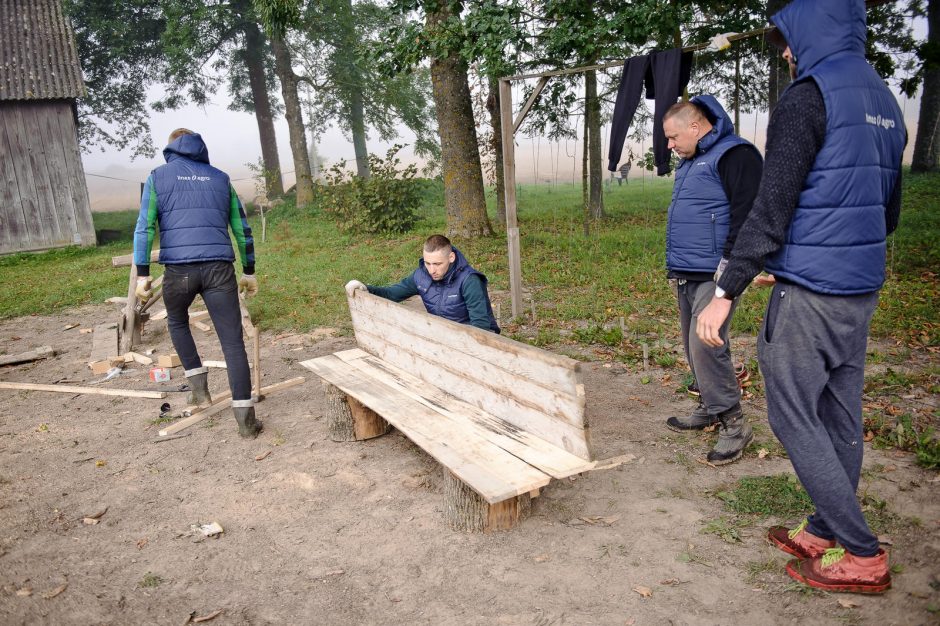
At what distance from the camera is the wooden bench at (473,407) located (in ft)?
9.63

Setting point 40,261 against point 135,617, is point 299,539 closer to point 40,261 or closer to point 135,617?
point 135,617

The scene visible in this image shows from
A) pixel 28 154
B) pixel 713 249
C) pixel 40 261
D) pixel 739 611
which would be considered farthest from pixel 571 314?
pixel 28 154

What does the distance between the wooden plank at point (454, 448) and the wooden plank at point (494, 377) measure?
0.27 metres

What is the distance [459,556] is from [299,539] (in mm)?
906

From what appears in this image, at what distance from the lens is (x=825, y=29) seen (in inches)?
94.0

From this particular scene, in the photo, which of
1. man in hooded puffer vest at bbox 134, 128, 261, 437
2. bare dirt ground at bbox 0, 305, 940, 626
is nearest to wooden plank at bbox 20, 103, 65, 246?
bare dirt ground at bbox 0, 305, 940, 626

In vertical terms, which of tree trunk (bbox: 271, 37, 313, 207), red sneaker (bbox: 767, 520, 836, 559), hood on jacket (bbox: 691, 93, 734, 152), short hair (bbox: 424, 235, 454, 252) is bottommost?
red sneaker (bbox: 767, 520, 836, 559)

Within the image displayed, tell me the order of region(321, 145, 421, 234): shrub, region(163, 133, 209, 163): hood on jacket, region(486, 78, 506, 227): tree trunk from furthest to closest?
1. region(321, 145, 421, 234): shrub
2. region(486, 78, 506, 227): tree trunk
3. region(163, 133, 209, 163): hood on jacket

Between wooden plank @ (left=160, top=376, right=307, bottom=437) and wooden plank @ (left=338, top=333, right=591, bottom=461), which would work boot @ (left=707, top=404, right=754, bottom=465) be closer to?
wooden plank @ (left=338, top=333, right=591, bottom=461)

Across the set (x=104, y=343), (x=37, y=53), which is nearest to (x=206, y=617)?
(x=104, y=343)

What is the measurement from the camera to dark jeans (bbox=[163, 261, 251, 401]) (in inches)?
186

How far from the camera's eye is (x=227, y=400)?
5.59 metres

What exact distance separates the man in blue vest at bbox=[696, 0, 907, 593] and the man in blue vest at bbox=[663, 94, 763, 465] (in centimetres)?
91

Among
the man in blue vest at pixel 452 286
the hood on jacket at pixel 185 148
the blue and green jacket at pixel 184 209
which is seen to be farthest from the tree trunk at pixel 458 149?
the man in blue vest at pixel 452 286
